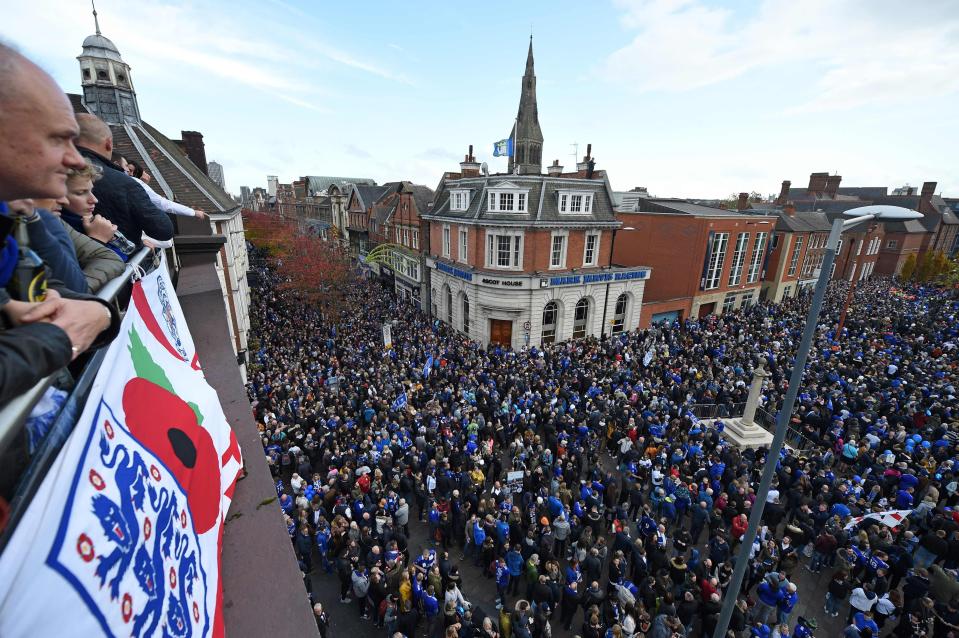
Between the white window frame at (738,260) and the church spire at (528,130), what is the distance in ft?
68.4

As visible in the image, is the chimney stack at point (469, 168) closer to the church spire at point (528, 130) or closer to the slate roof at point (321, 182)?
the church spire at point (528, 130)

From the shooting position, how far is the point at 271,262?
51.3 m

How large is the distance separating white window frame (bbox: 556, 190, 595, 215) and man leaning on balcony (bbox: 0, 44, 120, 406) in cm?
2598

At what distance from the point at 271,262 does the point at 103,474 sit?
5578 cm

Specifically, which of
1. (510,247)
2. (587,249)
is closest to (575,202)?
(587,249)

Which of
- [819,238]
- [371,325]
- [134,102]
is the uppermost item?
[134,102]

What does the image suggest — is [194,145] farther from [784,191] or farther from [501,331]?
[784,191]

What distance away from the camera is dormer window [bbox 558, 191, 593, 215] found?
25922 mm

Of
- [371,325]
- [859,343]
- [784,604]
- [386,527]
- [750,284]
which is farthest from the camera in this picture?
[750,284]

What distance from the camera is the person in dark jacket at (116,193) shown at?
3.72 meters

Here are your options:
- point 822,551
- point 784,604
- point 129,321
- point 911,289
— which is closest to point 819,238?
point 911,289

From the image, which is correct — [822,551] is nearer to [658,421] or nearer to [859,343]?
[658,421]

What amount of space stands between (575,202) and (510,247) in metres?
5.18

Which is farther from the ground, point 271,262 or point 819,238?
point 819,238
